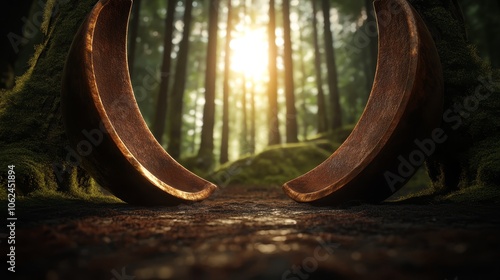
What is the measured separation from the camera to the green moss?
9.11 meters

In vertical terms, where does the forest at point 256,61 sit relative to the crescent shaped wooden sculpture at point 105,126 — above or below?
above

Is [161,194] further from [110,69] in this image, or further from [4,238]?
[110,69]

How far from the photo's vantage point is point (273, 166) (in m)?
9.61

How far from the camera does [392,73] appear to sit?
379 centimetres

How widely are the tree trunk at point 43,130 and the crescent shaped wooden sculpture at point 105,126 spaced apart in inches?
16.9

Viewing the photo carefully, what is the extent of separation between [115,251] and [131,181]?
4.77 ft

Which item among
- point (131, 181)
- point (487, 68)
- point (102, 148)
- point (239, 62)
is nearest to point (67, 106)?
point (102, 148)

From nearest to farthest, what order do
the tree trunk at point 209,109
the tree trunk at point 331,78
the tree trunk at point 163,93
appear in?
the tree trunk at point 163,93 < the tree trunk at point 209,109 < the tree trunk at point 331,78

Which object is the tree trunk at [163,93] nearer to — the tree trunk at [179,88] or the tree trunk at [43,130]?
the tree trunk at [179,88]

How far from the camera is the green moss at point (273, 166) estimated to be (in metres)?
9.11

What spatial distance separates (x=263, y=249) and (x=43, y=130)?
308cm
